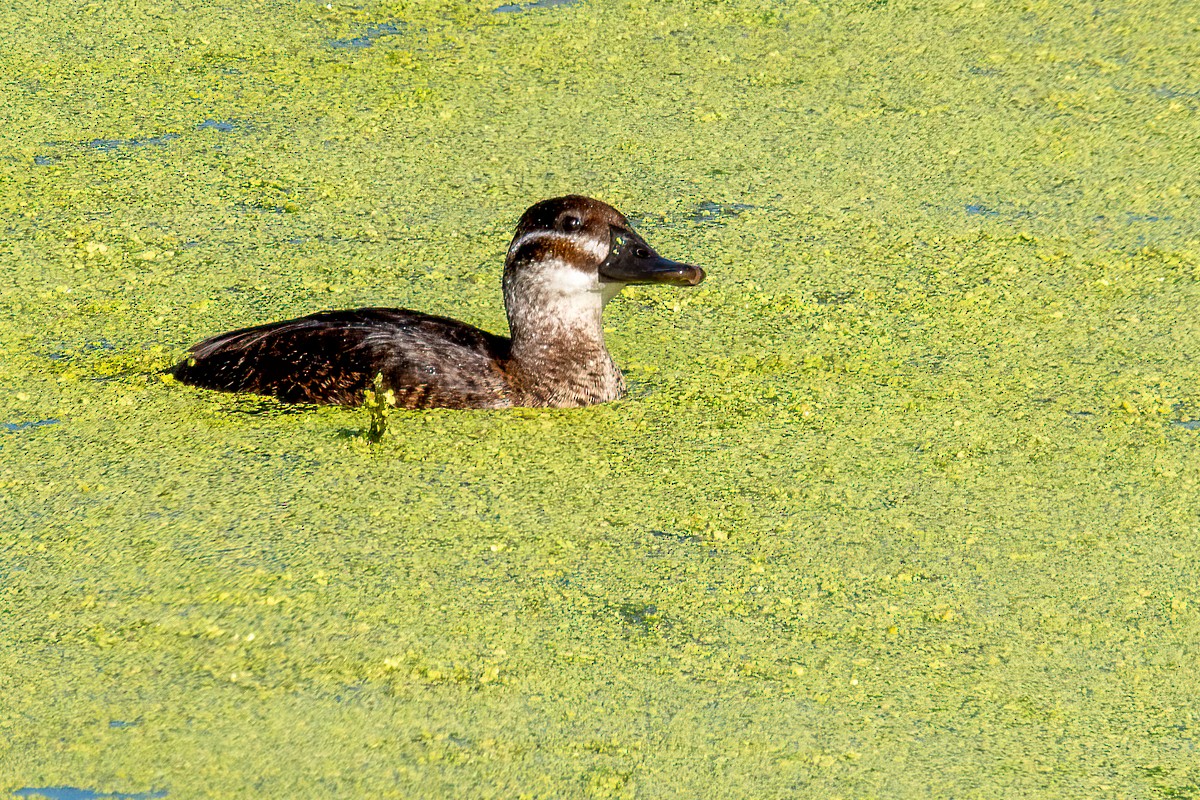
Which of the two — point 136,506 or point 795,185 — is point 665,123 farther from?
point 136,506

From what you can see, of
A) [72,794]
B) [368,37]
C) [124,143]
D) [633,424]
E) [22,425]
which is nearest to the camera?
[72,794]

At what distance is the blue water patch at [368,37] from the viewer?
8.48 meters

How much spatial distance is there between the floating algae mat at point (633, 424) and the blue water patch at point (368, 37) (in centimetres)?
3

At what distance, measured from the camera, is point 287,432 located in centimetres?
532

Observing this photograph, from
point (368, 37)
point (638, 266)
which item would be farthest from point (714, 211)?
point (368, 37)

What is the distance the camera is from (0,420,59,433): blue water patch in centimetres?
532

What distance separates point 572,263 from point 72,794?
256 centimetres

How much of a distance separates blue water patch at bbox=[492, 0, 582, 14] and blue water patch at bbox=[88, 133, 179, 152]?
2.18 m

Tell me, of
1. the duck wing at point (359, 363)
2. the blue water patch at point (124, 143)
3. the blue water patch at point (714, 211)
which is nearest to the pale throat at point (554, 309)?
the duck wing at point (359, 363)

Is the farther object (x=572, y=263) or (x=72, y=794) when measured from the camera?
(x=572, y=263)

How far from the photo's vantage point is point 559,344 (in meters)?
5.58

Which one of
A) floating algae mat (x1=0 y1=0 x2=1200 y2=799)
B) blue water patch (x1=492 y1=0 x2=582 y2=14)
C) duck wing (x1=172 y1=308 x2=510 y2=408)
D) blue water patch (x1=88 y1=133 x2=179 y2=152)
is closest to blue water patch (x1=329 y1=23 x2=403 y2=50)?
floating algae mat (x1=0 y1=0 x2=1200 y2=799)

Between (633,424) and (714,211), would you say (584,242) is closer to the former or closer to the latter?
(633,424)

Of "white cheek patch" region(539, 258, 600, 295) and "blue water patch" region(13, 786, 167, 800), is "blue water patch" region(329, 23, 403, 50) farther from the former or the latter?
"blue water patch" region(13, 786, 167, 800)
